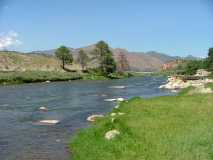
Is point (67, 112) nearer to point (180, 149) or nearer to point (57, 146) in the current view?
point (57, 146)

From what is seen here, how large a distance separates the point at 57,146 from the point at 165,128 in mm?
6781

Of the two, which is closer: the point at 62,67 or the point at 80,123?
the point at 80,123

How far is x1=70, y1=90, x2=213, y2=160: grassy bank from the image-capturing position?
62.7ft

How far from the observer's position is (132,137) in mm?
23609

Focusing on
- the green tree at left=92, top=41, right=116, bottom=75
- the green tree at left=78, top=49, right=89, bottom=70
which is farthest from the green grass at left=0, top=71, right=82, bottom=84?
the green tree at left=78, top=49, right=89, bottom=70

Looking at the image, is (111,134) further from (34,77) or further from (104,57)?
(104,57)

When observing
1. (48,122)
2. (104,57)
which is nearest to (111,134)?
(48,122)

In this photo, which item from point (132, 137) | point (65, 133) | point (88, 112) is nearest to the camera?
point (132, 137)

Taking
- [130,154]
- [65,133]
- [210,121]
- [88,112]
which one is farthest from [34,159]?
[88,112]

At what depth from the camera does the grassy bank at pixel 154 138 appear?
19125mm

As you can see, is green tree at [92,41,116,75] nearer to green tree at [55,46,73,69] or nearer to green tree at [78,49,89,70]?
green tree at [55,46,73,69]

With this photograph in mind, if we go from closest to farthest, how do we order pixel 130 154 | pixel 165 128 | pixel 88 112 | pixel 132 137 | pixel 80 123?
Answer: pixel 130 154 < pixel 132 137 < pixel 165 128 < pixel 80 123 < pixel 88 112

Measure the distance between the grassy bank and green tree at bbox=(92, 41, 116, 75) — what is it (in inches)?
4938

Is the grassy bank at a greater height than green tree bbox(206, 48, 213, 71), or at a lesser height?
lesser
